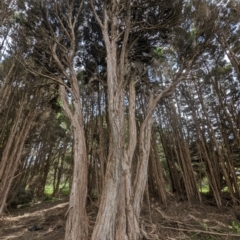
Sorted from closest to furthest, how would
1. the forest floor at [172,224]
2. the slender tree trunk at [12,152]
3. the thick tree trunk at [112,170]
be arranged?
the thick tree trunk at [112,170]
the forest floor at [172,224]
the slender tree trunk at [12,152]

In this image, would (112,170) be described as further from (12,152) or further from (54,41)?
(54,41)

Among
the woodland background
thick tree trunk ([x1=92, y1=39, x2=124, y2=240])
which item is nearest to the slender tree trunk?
the woodland background

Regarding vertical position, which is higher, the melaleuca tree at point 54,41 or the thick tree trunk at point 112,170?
the melaleuca tree at point 54,41

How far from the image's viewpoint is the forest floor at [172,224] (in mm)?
4164

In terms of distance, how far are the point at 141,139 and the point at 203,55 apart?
335 cm

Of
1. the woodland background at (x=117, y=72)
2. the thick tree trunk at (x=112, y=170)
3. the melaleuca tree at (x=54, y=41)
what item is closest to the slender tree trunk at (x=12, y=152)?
the woodland background at (x=117, y=72)

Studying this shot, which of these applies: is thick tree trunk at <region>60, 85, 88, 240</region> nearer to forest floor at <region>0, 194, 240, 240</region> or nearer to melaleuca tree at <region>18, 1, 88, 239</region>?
melaleuca tree at <region>18, 1, 88, 239</region>

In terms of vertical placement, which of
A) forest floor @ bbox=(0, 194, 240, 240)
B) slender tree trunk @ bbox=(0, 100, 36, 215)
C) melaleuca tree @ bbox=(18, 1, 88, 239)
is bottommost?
forest floor @ bbox=(0, 194, 240, 240)

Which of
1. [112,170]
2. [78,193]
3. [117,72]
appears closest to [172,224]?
[112,170]

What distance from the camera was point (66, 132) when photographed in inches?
449

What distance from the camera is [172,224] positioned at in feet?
15.3

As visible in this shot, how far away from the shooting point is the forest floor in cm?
416

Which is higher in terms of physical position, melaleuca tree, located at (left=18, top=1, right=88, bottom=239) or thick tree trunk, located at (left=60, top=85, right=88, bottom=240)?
melaleuca tree, located at (left=18, top=1, right=88, bottom=239)

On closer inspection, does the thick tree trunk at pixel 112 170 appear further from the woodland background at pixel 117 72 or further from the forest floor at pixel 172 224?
the forest floor at pixel 172 224
